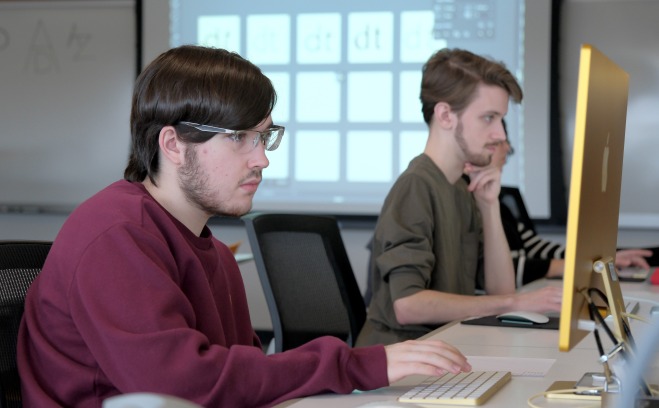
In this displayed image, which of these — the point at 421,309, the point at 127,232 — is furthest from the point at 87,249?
the point at 421,309

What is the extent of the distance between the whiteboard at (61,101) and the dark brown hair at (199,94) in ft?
13.7

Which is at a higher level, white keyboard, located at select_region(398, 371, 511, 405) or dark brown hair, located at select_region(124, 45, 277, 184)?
dark brown hair, located at select_region(124, 45, 277, 184)

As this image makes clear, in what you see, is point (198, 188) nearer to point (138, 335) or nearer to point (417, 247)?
point (138, 335)

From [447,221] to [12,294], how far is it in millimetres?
1306

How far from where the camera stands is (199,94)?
1.39m

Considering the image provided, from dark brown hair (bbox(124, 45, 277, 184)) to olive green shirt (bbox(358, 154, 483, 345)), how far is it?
0.86m

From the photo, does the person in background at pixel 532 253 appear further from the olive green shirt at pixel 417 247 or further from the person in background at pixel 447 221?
the olive green shirt at pixel 417 247

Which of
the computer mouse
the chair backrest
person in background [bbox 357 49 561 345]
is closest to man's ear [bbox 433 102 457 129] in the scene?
person in background [bbox 357 49 561 345]

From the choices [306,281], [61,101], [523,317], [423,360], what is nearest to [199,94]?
[423,360]

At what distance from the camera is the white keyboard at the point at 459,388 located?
123cm

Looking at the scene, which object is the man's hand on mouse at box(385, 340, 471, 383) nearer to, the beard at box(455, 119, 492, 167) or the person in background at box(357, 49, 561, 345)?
the person in background at box(357, 49, 561, 345)

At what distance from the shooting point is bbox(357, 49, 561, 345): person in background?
2.17 m

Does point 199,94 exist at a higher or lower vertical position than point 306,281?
higher

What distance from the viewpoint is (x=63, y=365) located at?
126 centimetres
